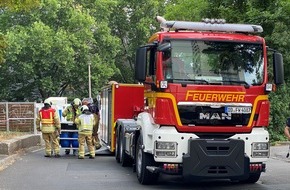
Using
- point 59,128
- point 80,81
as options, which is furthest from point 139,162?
point 80,81

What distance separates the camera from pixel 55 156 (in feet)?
58.9

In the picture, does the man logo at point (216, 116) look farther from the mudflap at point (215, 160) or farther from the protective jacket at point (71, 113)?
the protective jacket at point (71, 113)

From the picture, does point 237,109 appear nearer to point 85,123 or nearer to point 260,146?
point 260,146

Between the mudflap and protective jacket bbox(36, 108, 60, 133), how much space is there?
25.9 ft

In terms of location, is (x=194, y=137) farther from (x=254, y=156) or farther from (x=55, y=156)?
(x=55, y=156)

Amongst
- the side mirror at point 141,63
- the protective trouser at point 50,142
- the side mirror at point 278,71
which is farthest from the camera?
the protective trouser at point 50,142

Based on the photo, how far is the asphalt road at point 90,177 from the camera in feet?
38.2

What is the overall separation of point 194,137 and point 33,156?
8.85m

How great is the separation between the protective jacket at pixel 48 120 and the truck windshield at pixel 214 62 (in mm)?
Answer: 7550

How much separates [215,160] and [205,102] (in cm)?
110

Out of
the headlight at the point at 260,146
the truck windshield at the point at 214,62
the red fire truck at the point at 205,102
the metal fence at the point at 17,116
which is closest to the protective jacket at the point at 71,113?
the red fire truck at the point at 205,102

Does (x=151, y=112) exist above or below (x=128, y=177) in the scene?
above

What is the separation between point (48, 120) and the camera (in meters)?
17.5

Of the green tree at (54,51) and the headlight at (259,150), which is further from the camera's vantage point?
the green tree at (54,51)
